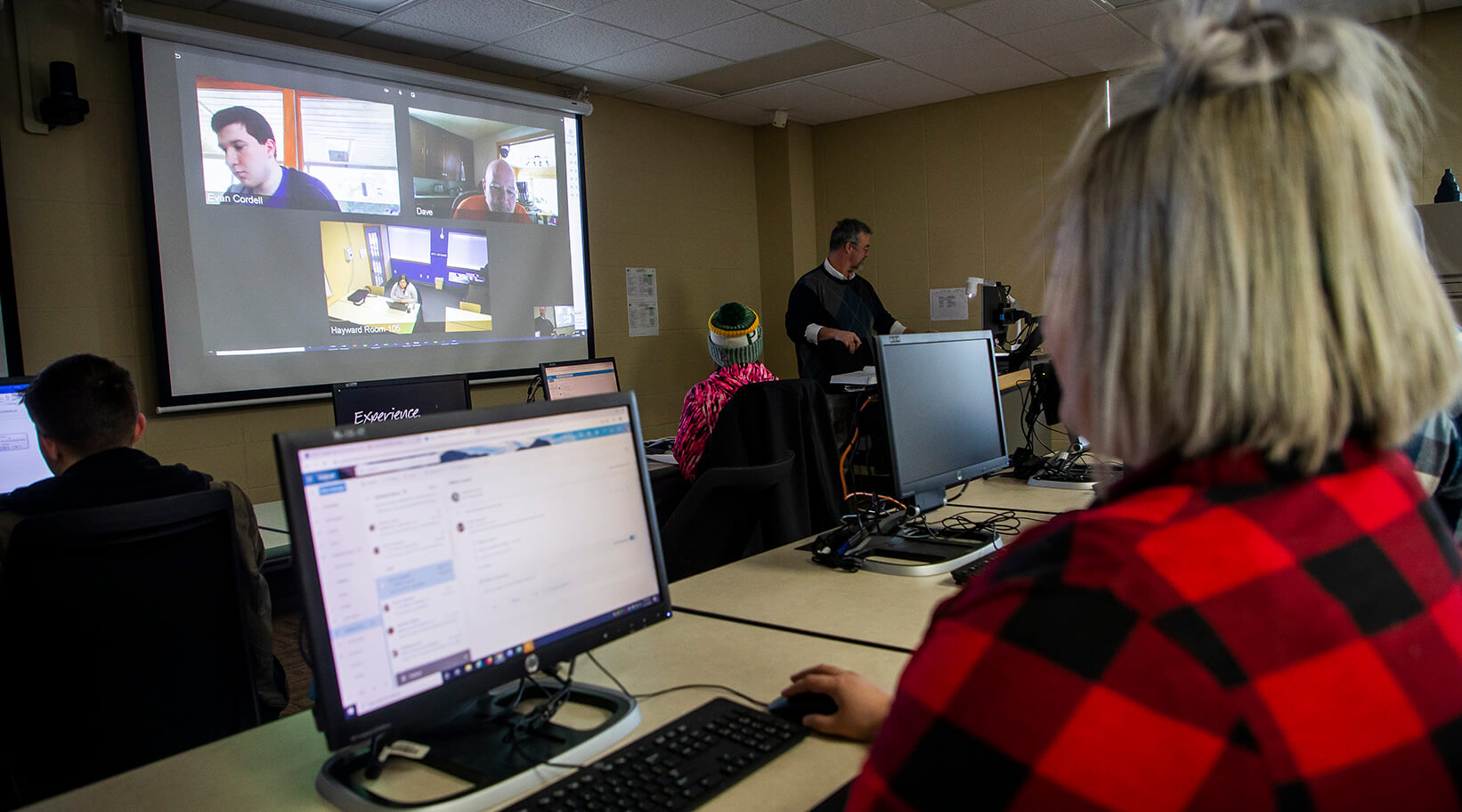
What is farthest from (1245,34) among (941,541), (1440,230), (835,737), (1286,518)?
(1440,230)

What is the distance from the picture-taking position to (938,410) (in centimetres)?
195

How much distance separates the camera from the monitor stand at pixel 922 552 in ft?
5.73

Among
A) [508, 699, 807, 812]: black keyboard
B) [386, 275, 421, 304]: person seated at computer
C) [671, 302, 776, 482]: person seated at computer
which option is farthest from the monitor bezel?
[386, 275, 421, 304]: person seated at computer

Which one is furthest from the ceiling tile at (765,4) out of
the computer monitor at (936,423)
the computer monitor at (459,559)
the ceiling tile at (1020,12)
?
the computer monitor at (459,559)

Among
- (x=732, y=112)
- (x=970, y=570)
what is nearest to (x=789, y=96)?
(x=732, y=112)

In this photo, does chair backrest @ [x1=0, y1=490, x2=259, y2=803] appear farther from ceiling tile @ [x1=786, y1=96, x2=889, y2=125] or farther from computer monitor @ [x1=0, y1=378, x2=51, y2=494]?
ceiling tile @ [x1=786, y1=96, x2=889, y2=125]

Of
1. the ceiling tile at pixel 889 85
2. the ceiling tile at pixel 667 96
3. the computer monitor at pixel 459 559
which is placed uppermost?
the ceiling tile at pixel 667 96

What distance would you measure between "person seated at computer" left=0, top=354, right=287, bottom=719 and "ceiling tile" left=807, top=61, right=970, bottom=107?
3.99 m

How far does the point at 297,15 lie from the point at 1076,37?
143 inches

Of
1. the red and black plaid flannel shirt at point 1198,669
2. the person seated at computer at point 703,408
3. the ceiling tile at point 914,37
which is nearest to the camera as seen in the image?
the red and black plaid flannel shirt at point 1198,669

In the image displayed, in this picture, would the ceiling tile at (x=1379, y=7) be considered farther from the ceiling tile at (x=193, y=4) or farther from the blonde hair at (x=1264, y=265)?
the ceiling tile at (x=193, y=4)

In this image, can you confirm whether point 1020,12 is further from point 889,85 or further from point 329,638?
point 329,638

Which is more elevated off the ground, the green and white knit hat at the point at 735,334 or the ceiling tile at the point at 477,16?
the ceiling tile at the point at 477,16

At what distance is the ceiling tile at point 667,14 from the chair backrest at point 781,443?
2197 millimetres
